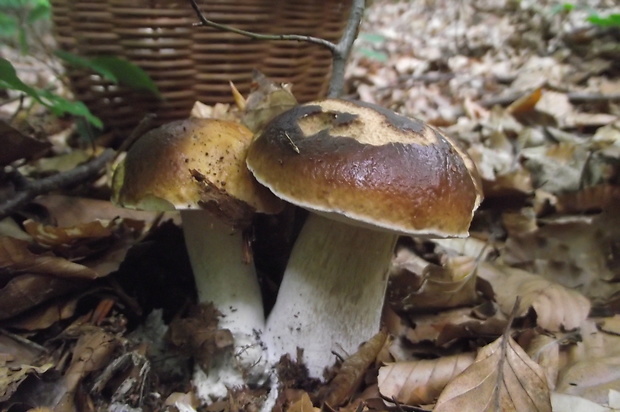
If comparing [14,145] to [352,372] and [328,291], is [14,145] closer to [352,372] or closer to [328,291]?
[328,291]

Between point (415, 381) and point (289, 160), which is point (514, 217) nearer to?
point (415, 381)

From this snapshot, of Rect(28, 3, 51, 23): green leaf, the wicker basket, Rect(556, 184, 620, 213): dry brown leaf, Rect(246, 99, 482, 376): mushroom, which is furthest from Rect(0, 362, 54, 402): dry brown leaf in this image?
Rect(556, 184, 620, 213): dry brown leaf

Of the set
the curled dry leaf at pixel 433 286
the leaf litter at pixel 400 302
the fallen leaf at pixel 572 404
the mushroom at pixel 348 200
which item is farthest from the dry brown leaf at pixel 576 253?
the mushroom at pixel 348 200

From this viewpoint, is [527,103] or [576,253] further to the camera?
[527,103]

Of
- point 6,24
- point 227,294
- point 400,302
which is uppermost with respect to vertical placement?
point 6,24

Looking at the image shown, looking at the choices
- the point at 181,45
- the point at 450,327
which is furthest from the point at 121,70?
the point at 450,327
